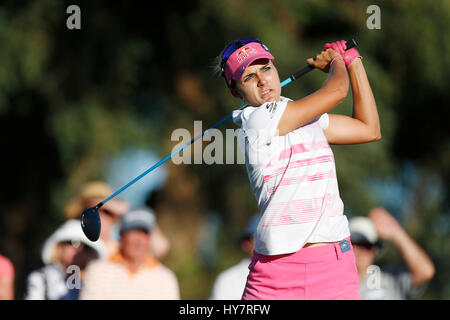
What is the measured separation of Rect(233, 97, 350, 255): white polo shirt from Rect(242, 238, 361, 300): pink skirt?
5cm

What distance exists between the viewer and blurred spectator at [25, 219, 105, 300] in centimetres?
557

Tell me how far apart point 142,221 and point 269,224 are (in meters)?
2.70

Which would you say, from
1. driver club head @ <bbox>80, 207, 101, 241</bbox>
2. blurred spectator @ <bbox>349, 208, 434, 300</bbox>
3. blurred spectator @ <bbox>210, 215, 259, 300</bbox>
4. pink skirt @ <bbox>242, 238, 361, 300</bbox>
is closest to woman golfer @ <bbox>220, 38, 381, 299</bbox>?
pink skirt @ <bbox>242, 238, 361, 300</bbox>

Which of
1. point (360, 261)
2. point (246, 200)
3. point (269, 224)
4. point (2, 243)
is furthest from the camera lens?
Result: point (2, 243)

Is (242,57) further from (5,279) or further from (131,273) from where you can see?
(5,279)

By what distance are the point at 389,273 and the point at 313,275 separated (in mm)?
2849

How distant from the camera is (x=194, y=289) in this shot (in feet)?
39.5

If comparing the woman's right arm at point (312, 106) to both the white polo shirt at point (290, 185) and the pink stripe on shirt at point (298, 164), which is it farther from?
the pink stripe on shirt at point (298, 164)

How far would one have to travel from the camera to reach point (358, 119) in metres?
3.84

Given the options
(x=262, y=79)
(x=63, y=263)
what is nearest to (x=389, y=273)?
(x=63, y=263)

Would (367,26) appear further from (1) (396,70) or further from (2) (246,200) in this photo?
(2) (246,200)

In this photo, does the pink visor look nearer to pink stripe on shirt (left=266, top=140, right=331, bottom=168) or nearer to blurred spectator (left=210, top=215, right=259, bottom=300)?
pink stripe on shirt (left=266, top=140, right=331, bottom=168)
